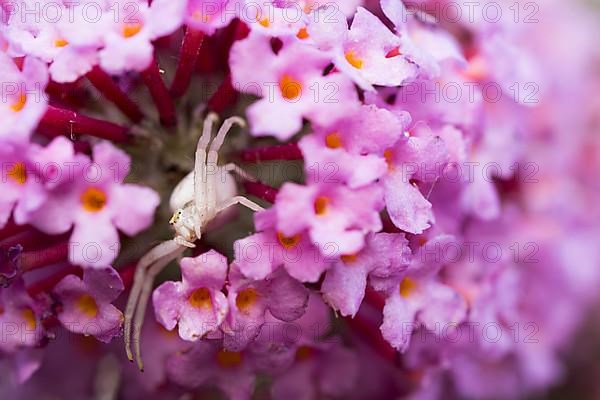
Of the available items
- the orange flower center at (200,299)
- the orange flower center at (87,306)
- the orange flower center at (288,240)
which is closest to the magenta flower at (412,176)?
the orange flower center at (288,240)

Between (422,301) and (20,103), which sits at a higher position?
(20,103)

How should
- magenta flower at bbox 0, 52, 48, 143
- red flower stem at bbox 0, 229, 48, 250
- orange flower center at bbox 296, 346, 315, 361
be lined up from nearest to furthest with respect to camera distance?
1. magenta flower at bbox 0, 52, 48, 143
2. red flower stem at bbox 0, 229, 48, 250
3. orange flower center at bbox 296, 346, 315, 361

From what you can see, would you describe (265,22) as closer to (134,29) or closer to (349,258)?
(134,29)

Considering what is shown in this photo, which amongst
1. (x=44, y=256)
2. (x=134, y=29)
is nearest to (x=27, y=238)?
(x=44, y=256)

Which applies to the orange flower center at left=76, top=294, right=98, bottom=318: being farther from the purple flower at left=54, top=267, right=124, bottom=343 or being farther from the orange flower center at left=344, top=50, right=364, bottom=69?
the orange flower center at left=344, top=50, right=364, bottom=69

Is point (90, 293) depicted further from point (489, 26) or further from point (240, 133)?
point (489, 26)

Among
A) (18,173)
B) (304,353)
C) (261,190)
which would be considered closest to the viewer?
(18,173)

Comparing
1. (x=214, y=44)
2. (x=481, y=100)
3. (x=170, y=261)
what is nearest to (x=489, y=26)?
(x=481, y=100)

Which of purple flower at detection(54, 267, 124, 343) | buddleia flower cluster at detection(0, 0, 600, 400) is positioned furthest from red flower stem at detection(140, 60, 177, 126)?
purple flower at detection(54, 267, 124, 343)
